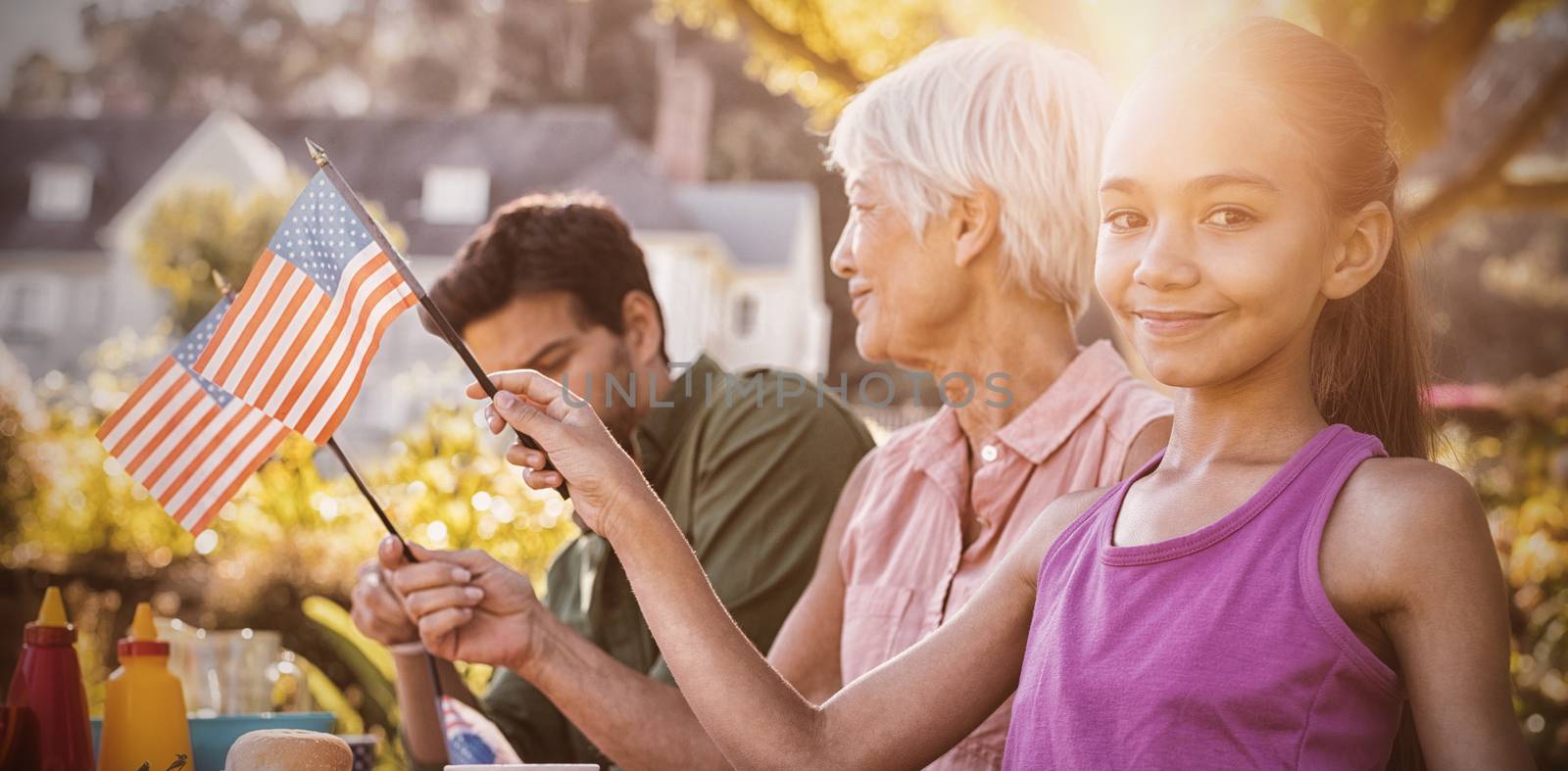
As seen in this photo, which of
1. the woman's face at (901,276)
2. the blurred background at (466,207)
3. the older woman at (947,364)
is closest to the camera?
the older woman at (947,364)

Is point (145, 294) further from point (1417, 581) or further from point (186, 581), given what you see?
point (1417, 581)

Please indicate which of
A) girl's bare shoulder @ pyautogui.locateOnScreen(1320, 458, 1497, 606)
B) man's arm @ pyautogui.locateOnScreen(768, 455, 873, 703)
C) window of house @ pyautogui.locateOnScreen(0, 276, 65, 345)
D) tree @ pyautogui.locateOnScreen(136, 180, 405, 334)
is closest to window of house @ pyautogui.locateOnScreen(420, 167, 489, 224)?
tree @ pyautogui.locateOnScreen(136, 180, 405, 334)

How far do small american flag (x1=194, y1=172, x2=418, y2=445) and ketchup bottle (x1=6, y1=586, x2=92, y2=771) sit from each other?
1.48 feet

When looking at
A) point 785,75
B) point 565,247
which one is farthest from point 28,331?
point 565,247

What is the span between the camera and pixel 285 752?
1787 millimetres

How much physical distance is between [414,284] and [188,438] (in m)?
0.74

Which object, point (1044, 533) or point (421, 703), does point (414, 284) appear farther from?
point (421, 703)

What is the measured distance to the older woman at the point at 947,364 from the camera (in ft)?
7.76

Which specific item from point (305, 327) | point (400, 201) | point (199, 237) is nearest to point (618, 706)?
point (305, 327)

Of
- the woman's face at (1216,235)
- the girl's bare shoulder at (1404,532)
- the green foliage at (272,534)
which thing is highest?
the woman's face at (1216,235)

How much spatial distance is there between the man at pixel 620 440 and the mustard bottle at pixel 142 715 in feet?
2.51

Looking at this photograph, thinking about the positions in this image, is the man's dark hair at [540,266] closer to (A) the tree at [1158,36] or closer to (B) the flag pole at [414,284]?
(B) the flag pole at [414,284]

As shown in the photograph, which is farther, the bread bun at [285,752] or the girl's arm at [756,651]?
the bread bun at [285,752]

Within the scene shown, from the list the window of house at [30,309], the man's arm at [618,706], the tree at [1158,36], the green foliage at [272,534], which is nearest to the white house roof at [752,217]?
the window of house at [30,309]
